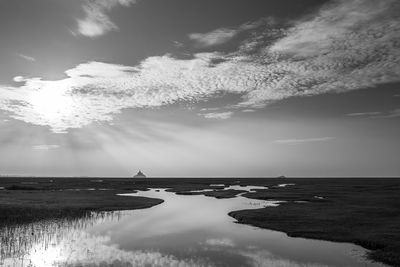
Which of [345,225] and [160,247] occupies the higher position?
[345,225]

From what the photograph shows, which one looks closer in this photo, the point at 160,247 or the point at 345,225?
the point at 160,247

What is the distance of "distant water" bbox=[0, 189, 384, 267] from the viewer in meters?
20.9

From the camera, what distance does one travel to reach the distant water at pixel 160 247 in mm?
20891

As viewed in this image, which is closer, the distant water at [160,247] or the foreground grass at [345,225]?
the distant water at [160,247]

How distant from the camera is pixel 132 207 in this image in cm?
5284

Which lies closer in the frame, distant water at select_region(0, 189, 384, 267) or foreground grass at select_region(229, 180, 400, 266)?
distant water at select_region(0, 189, 384, 267)

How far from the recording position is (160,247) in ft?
82.9

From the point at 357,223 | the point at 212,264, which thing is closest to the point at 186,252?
the point at 212,264

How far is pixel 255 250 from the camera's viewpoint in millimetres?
24688

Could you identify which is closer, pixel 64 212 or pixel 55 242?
pixel 55 242

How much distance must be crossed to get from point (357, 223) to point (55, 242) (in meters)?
29.0

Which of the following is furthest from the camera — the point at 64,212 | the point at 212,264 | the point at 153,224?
the point at 64,212

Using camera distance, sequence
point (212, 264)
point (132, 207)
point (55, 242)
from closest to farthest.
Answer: point (212, 264) < point (55, 242) < point (132, 207)

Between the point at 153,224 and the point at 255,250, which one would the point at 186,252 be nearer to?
the point at 255,250
